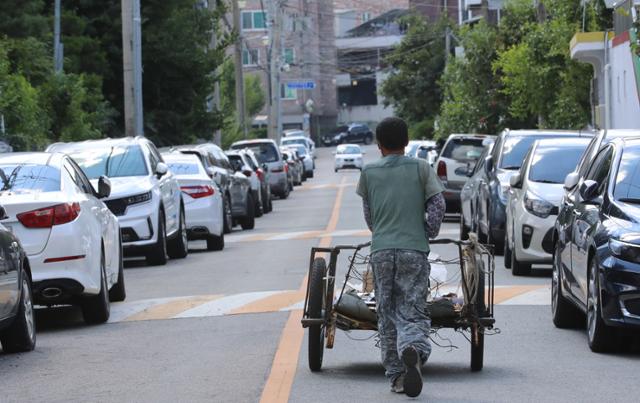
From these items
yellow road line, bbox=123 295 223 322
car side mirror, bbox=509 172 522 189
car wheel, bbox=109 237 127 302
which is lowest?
yellow road line, bbox=123 295 223 322

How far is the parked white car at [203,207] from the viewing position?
2406 cm

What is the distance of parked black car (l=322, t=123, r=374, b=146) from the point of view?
383ft

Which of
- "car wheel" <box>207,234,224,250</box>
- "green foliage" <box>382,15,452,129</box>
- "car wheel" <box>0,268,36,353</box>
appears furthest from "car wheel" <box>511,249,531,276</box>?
"green foliage" <box>382,15,452,129</box>

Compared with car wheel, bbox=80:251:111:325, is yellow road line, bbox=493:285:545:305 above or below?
below

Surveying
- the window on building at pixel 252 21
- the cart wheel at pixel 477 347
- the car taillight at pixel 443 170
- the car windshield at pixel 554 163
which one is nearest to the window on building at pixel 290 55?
the window on building at pixel 252 21

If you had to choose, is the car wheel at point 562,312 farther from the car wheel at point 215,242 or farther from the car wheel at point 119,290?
the car wheel at point 215,242

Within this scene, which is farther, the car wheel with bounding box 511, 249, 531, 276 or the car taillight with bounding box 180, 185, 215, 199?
the car taillight with bounding box 180, 185, 215, 199

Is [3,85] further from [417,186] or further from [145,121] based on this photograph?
[417,186]

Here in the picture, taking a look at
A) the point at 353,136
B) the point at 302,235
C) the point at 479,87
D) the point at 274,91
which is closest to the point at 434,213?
the point at 302,235

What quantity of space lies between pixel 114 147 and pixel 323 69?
97256 millimetres

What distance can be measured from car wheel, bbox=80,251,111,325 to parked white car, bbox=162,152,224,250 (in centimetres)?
980

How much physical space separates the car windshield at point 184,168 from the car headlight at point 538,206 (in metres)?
8.66

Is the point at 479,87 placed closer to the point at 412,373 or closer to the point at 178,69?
the point at 178,69

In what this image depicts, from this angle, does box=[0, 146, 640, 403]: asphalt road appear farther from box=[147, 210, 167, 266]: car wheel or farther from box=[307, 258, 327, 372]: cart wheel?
box=[147, 210, 167, 266]: car wheel
